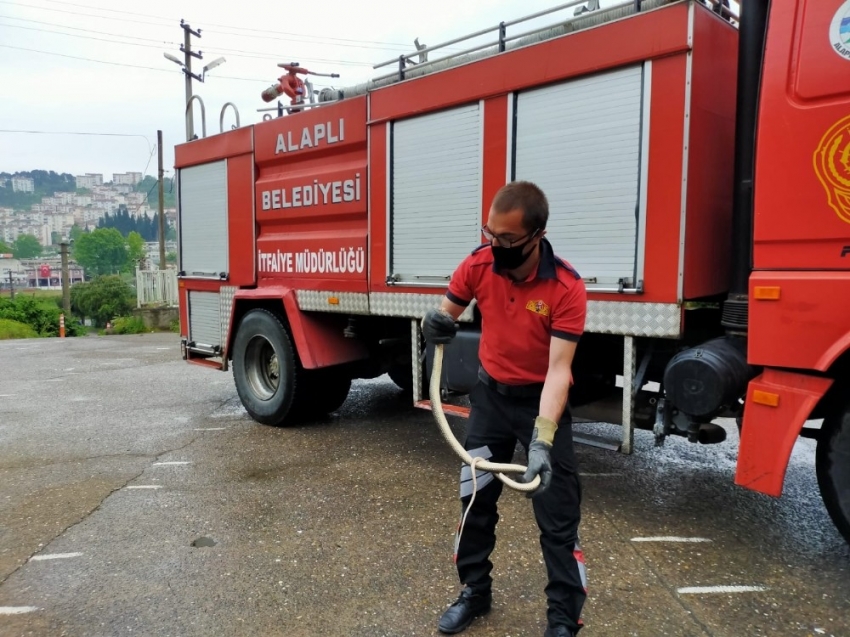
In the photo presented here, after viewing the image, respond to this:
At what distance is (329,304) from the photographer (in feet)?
17.4

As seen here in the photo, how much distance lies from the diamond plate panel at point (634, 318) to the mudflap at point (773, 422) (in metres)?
0.51

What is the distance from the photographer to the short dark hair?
2252mm

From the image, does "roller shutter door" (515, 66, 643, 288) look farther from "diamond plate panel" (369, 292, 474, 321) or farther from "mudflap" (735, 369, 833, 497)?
"diamond plate panel" (369, 292, 474, 321)

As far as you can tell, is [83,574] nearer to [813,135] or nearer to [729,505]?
[729,505]

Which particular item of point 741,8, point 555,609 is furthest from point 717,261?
point 555,609

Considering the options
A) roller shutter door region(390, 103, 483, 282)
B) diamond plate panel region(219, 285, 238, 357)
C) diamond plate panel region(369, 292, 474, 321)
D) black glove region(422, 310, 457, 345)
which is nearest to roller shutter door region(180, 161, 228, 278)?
diamond plate panel region(219, 285, 238, 357)

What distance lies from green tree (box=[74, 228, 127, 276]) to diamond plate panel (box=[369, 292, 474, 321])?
71099 millimetres

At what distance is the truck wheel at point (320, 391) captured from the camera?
5.65 meters

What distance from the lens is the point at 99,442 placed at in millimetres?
5496

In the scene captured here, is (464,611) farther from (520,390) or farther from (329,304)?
(329,304)

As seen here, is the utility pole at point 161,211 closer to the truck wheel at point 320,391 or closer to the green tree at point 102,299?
the green tree at point 102,299

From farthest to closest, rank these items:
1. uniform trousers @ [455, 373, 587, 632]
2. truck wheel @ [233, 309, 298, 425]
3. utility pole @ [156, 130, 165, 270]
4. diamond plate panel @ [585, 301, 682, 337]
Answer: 1. utility pole @ [156, 130, 165, 270]
2. truck wheel @ [233, 309, 298, 425]
3. diamond plate panel @ [585, 301, 682, 337]
4. uniform trousers @ [455, 373, 587, 632]

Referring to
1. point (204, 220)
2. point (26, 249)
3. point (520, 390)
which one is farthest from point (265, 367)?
point (26, 249)

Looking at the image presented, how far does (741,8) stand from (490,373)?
2.30 metres
